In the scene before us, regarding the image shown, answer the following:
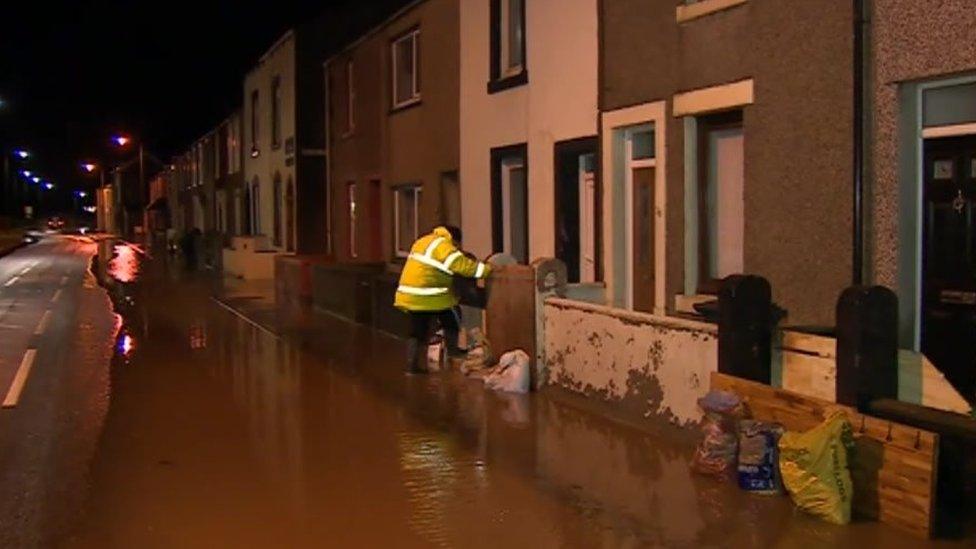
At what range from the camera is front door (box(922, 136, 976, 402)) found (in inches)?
348

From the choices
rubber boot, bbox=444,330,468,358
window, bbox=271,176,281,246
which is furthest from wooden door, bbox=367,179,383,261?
window, bbox=271,176,281,246

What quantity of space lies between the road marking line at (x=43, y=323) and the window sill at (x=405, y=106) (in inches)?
269

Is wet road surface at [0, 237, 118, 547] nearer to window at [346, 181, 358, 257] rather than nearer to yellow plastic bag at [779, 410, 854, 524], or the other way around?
yellow plastic bag at [779, 410, 854, 524]

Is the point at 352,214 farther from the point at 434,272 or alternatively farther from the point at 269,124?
the point at 434,272

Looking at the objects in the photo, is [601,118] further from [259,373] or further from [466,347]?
[259,373]

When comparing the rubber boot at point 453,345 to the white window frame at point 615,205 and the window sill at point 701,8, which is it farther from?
the window sill at point 701,8

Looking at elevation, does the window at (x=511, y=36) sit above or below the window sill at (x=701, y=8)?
above

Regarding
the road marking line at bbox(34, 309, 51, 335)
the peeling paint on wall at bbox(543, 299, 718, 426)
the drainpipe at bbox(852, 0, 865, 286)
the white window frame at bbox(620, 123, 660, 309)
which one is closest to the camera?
the drainpipe at bbox(852, 0, 865, 286)

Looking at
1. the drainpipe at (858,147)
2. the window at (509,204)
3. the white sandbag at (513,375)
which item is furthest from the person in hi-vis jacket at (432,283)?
the drainpipe at (858,147)

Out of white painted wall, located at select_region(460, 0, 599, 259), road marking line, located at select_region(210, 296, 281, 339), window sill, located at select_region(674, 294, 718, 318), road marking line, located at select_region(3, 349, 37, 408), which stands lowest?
road marking line, located at select_region(3, 349, 37, 408)

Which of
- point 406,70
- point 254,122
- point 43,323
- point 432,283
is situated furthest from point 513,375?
point 254,122

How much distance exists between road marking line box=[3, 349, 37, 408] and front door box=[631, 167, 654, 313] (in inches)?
248

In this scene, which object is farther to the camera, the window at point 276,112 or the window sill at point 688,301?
the window at point 276,112

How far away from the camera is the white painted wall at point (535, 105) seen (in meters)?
14.3
